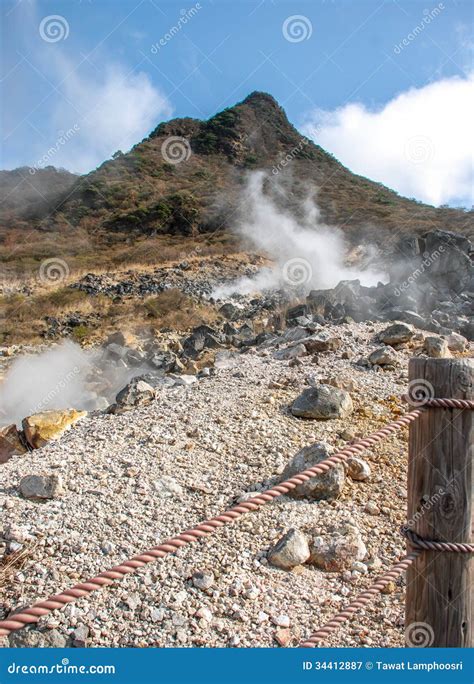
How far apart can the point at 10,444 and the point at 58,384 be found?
9.35 ft

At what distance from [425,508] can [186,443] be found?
7.86ft

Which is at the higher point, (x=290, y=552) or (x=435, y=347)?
(x=435, y=347)

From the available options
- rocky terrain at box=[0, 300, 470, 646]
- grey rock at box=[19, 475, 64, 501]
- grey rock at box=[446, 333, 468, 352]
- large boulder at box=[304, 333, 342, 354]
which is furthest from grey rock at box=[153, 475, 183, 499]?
grey rock at box=[446, 333, 468, 352]

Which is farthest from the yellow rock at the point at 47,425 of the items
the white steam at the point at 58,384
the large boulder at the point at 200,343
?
the large boulder at the point at 200,343

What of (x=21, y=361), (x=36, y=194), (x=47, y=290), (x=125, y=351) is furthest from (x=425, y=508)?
(x=36, y=194)

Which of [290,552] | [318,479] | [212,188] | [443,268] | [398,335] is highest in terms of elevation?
[212,188]

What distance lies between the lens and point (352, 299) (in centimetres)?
817

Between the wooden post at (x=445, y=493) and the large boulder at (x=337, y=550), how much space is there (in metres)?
1.15

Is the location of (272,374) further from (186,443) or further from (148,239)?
(148,239)

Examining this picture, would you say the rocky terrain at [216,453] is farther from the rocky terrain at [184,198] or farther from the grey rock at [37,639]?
the rocky terrain at [184,198]

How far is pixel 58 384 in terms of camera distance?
6867mm

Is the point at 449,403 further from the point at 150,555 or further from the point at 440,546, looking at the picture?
the point at 150,555

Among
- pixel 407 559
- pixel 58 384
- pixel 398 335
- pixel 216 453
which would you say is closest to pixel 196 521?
pixel 216 453

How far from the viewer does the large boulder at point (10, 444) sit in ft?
13.1
